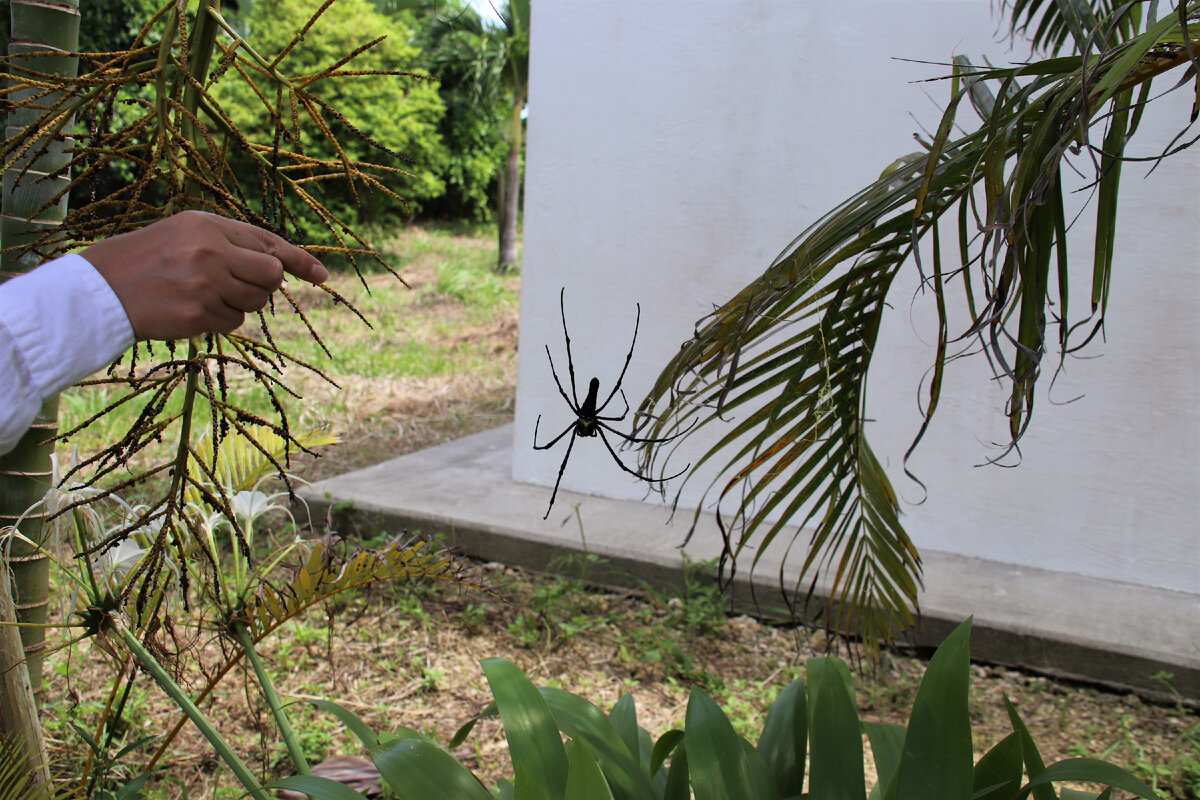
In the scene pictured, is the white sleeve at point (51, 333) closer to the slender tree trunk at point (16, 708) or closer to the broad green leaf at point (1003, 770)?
the slender tree trunk at point (16, 708)

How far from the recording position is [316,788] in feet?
5.36

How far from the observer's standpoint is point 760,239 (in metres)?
4.05

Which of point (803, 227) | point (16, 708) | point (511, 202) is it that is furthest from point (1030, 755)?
point (511, 202)

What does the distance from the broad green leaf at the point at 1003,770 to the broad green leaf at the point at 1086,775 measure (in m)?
0.02

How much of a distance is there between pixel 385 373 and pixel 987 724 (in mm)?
6285

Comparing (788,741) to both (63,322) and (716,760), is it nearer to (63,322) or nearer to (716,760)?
(716,760)

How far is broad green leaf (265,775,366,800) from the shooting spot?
5.26ft

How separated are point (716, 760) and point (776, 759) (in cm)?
28

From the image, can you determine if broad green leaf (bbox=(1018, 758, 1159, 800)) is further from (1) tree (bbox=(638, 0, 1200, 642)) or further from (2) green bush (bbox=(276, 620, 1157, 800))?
(1) tree (bbox=(638, 0, 1200, 642))

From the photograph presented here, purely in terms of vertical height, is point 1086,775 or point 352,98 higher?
point 352,98

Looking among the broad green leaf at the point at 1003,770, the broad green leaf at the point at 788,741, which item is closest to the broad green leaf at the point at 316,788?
the broad green leaf at the point at 788,741

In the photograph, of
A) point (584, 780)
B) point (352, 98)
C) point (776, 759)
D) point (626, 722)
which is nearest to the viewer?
point (584, 780)

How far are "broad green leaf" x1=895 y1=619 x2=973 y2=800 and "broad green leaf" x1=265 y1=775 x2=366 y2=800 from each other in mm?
946

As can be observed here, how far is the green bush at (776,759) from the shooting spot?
1.47 metres
